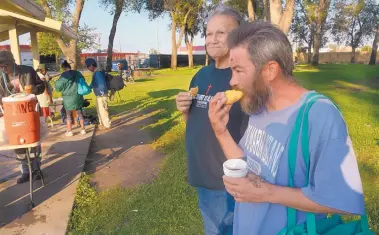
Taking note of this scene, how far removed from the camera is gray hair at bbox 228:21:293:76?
1371mm

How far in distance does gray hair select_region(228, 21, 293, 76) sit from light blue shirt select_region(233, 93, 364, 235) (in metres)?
0.17

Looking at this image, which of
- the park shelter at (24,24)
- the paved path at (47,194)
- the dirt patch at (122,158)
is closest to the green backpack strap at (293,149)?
the paved path at (47,194)

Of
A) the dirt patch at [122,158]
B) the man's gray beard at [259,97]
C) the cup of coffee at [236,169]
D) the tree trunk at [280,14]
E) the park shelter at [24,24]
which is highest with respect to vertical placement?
the tree trunk at [280,14]

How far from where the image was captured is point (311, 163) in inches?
49.3

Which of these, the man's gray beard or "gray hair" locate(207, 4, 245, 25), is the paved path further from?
the man's gray beard

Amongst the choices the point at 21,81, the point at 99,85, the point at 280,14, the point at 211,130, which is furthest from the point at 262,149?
the point at 280,14

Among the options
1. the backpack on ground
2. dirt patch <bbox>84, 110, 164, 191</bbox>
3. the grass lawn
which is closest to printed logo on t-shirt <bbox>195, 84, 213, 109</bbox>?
the grass lawn

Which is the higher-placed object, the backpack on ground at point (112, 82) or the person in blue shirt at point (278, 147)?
the person in blue shirt at point (278, 147)

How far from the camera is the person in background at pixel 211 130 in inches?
89.2

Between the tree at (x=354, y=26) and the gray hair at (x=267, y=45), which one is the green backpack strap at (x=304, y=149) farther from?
the tree at (x=354, y=26)

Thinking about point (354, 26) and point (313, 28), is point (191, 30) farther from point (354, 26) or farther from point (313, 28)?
point (354, 26)

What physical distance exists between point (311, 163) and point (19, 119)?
3.65 m

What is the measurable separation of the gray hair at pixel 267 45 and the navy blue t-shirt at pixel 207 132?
0.82 metres

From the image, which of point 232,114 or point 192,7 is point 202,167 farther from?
point 192,7
